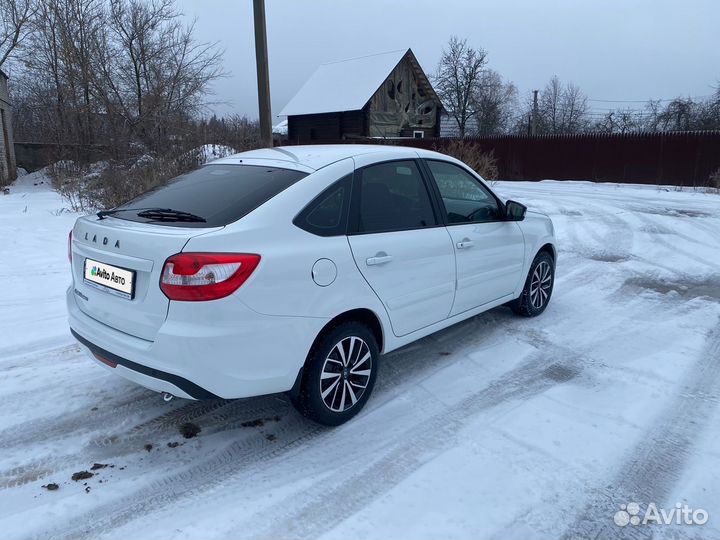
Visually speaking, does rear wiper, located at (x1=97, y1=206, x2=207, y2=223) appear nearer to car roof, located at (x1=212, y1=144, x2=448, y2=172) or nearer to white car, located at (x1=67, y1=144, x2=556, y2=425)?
white car, located at (x1=67, y1=144, x2=556, y2=425)

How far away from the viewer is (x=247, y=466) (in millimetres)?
3025

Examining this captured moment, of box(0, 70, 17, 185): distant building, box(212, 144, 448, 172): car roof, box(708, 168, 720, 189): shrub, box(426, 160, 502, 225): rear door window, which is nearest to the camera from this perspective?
box(212, 144, 448, 172): car roof

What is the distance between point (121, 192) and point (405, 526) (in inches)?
428

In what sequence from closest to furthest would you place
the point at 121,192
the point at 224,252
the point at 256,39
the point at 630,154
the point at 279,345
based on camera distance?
the point at 224,252 → the point at 279,345 → the point at 256,39 → the point at 121,192 → the point at 630,154

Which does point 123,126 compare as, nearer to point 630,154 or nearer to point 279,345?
point 279,345

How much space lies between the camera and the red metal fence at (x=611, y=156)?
20.6 meters

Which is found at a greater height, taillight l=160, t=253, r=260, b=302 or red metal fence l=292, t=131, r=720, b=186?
red metal fence l=292, t=131, r=720, b=186

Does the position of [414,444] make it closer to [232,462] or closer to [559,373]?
[232,462]

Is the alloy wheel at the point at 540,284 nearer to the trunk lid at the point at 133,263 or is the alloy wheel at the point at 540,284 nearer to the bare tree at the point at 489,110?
the trunk lid at the point at 133,263

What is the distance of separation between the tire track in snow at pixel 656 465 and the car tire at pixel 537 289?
158 centimetres

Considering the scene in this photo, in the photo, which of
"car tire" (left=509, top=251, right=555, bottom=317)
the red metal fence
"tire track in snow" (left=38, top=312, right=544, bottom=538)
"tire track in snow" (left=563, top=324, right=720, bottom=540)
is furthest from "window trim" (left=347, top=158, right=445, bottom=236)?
the red metal fence

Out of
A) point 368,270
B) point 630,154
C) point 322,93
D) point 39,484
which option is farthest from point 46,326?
point 322,93

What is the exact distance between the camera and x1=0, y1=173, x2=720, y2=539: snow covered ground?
102 inches

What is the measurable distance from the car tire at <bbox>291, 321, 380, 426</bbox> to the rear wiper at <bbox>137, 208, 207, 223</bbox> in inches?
39.4
